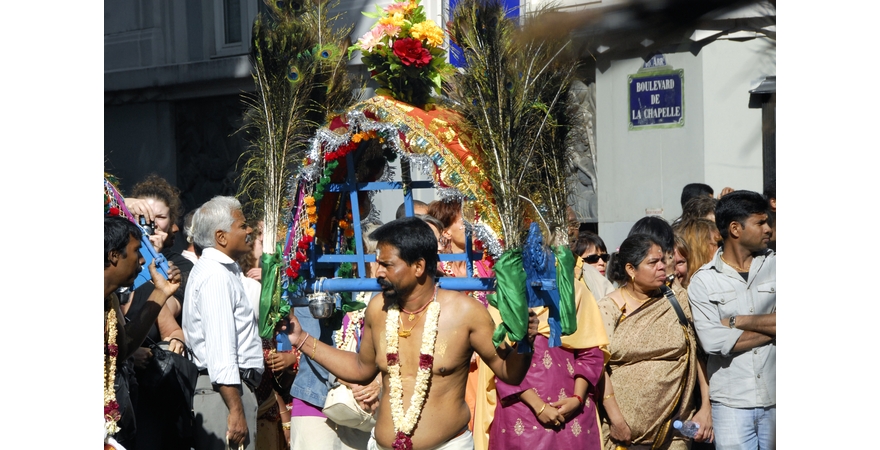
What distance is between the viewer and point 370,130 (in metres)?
4.77

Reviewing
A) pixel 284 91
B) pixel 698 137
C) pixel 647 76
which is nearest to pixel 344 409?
pixel 284 91

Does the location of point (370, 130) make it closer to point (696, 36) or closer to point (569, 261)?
point (569, 261)

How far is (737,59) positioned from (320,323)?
5468 mm

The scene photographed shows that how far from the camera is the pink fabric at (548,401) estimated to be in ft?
15.4

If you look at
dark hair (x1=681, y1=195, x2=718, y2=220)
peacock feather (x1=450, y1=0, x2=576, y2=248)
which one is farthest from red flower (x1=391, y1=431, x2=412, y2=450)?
dark hair (x1=681, y1=195, x2=718, y2=220)

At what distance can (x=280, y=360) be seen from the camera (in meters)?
4.94

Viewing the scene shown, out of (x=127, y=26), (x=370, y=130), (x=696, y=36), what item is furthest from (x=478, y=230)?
(x=127, y=26)

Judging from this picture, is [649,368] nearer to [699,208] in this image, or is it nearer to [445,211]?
[445,211]

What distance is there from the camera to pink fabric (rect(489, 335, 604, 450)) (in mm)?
4699

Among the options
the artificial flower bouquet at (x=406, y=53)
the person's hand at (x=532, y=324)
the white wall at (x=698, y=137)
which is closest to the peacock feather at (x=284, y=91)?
the artificial flower bouquet at (x=406, y=53)

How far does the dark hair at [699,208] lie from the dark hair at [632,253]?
128 centimetres

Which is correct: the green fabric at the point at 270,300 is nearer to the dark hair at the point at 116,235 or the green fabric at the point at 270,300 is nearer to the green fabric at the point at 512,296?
the dark hair at the point at 116,235

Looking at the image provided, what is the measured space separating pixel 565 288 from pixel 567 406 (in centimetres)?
88

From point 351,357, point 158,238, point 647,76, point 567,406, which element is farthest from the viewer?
point 647,76
